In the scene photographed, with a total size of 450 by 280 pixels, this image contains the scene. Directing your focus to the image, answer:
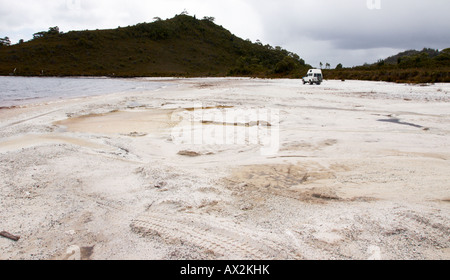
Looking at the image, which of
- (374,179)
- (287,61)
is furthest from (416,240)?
(287,61)

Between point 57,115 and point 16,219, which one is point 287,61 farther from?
point 16,219

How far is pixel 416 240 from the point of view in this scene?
2426 millimetres

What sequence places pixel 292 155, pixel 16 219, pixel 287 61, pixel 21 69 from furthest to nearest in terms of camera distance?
pixel 21 69
pixel 287 61
pixel 292 155
pixel 16 219

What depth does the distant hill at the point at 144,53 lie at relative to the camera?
64312mm

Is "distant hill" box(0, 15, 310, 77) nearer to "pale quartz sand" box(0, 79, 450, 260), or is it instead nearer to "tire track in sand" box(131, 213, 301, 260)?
"pale quartz sand" box(0, 79, 450, 260)

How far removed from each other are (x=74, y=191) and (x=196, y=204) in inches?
59.4

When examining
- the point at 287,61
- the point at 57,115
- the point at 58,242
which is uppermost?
the point at 287,61

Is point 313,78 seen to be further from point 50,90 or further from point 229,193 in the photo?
point 229,193

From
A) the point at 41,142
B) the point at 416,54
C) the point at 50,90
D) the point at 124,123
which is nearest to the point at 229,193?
the point at 41,142

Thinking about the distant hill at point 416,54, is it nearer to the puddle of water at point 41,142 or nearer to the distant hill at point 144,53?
the distant hill at point 144,53

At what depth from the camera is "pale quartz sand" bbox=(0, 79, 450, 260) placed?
241 cm

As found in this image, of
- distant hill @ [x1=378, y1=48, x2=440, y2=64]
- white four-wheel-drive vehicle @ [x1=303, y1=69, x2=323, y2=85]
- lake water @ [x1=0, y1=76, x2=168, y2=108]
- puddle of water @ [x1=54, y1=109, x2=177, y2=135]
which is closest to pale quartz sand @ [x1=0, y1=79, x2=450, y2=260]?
puddle of water @ [x1=54, y1=109, x2=177, y2=135]

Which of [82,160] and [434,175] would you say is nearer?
[434,175]

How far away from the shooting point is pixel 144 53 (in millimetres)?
80000
